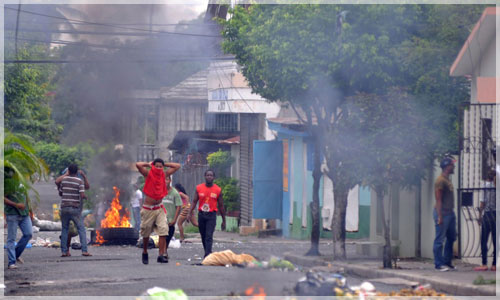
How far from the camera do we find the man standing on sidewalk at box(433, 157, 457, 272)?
11.7m

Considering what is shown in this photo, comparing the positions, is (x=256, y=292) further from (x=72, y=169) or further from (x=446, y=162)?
(x=72, y=169)

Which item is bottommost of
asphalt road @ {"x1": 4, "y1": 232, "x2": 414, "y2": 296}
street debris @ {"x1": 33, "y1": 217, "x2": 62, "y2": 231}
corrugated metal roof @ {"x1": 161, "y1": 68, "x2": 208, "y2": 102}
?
asphalt road @ {"x1": 4, "y1": 232, "x2": 414, "y2": 296}

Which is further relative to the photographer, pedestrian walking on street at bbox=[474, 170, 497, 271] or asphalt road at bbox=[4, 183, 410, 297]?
pedestrian walking on street at bbox=[474, 170, 497, 271]

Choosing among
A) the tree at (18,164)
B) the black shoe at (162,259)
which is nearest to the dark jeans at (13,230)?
the tree at (18,164)

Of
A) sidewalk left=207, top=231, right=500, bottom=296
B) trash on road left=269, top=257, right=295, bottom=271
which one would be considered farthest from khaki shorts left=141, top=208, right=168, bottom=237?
trash on road left=269, top=257, right=295, bottom=271

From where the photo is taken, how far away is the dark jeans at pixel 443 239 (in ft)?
38.3

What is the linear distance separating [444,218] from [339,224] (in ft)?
8.89

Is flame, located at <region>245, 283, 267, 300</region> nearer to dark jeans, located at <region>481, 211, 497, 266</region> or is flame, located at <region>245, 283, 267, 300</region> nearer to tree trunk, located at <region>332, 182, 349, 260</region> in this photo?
dark jeans, located at <region>481, 211, 497, 266</region>

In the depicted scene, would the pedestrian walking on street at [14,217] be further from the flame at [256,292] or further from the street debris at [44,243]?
the flame at [256,292]

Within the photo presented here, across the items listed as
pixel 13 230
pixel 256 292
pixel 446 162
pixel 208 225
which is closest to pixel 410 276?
pixel 446 162

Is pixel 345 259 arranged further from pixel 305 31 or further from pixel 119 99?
pixel 119 99

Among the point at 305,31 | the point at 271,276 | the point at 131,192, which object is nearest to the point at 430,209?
the point at 305,31

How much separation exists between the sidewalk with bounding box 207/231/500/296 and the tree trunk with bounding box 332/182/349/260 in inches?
7.9

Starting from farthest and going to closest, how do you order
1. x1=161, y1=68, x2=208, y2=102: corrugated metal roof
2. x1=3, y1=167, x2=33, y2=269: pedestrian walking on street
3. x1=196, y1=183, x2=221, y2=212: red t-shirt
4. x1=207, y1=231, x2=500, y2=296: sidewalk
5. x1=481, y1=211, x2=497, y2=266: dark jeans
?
1. x1=161, y1=68, x2=208, y2=102: corrugated metal roof
2. x1=196, y1=183, x2=221, y2=212: red t-shirt
3. x1=3, y1=167, x2=33, y2=269: pedestrian walking on street
4. x1=481, y1=211, x2=497, y2=266: dark jeans
5. x1=207, y1=231, x2=500, y2=296: sidewalk
